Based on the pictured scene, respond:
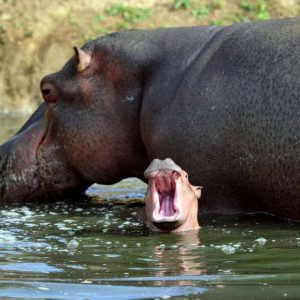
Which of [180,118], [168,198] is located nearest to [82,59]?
[180,118]

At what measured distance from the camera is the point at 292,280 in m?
4.25

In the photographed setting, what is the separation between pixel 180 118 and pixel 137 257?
5.44 ft

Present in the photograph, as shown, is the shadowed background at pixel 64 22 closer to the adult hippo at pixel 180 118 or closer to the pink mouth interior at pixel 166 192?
the adult hippo at pixel 180 118

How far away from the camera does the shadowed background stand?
15.0 metres

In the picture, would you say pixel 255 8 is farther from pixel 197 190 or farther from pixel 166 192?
pixel 166 192

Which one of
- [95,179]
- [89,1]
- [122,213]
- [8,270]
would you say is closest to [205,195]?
[122,213]

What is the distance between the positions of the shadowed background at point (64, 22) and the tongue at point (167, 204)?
9.07m

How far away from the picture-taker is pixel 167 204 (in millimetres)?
5816

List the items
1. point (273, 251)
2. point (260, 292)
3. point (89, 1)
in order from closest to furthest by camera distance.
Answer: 1. point (260, 292)
2. point (273, 251)
3. point (89, 1)

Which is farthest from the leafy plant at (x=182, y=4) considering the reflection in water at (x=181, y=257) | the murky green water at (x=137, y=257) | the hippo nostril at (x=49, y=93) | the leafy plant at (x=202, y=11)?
the reflection in water at (x=181, y=257)

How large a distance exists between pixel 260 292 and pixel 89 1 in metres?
12.5

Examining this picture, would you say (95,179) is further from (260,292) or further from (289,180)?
(260,292)

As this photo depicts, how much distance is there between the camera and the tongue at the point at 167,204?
19.0 ft

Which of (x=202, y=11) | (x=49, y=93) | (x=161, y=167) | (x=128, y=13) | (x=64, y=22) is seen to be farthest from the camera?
(x=128, y=13)
